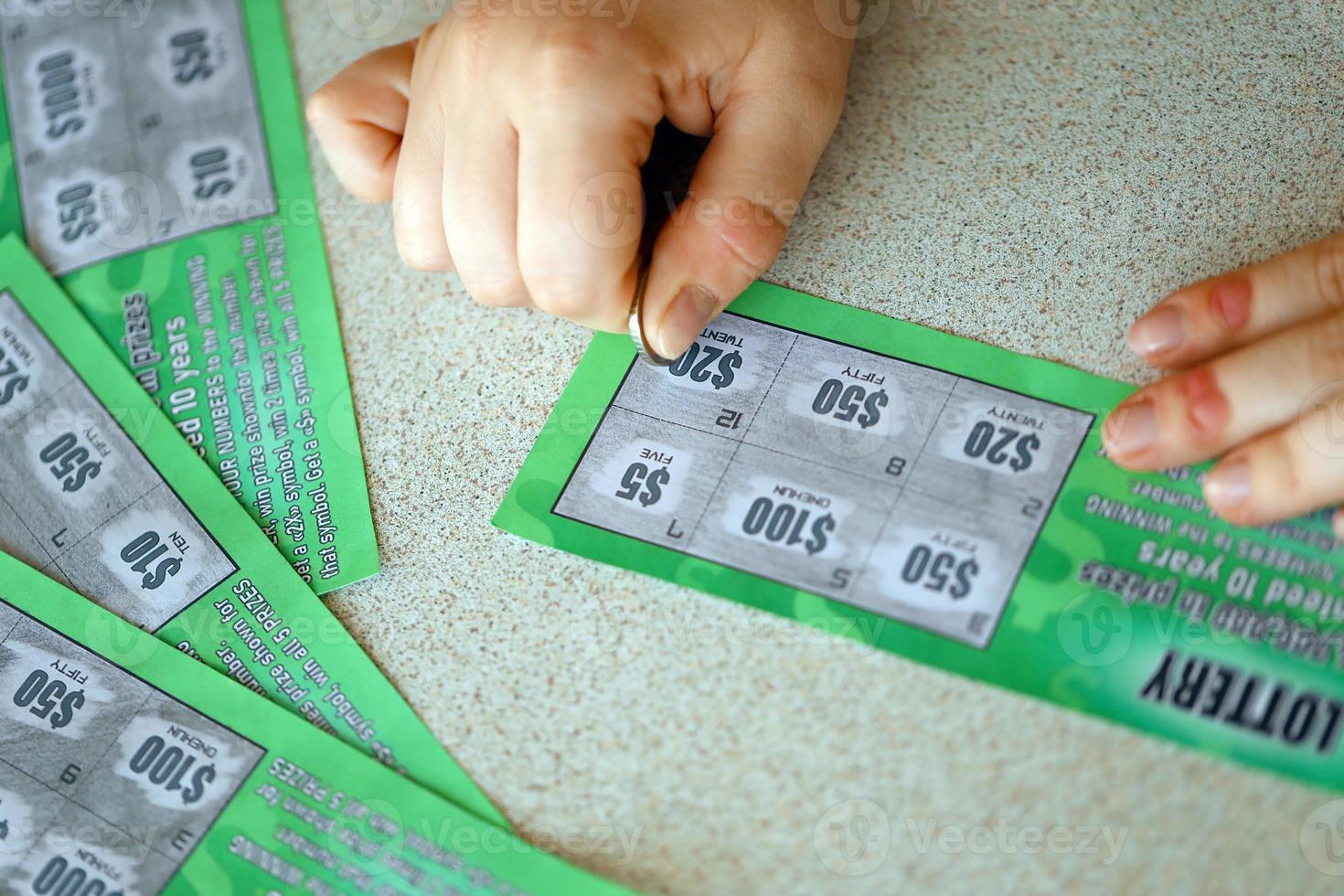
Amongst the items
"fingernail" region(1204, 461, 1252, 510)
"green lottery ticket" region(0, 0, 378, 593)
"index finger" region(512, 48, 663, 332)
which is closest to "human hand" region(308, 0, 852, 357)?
"index finger" region(512, 48, 663, 332)

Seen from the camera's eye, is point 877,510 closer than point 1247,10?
Yes

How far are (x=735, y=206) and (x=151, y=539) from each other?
396 mm

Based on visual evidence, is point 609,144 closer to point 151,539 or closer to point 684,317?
point 684,317

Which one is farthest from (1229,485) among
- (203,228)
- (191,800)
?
(203,228)

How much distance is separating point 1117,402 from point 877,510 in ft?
0.45

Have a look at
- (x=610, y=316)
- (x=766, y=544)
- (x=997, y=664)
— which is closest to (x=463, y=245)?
(x=610, y=316)

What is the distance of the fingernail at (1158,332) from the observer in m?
0.54

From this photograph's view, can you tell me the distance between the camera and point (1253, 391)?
0.50m

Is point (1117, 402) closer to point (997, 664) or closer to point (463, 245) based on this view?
point (997, 664)

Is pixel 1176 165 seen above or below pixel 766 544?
above

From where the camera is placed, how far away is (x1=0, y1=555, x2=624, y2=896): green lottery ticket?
20.7 inches

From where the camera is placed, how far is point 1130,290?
0.59 metres

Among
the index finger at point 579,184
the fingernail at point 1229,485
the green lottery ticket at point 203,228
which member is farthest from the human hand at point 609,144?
the fingernail at point 1229,485

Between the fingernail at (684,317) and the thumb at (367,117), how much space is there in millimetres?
240
